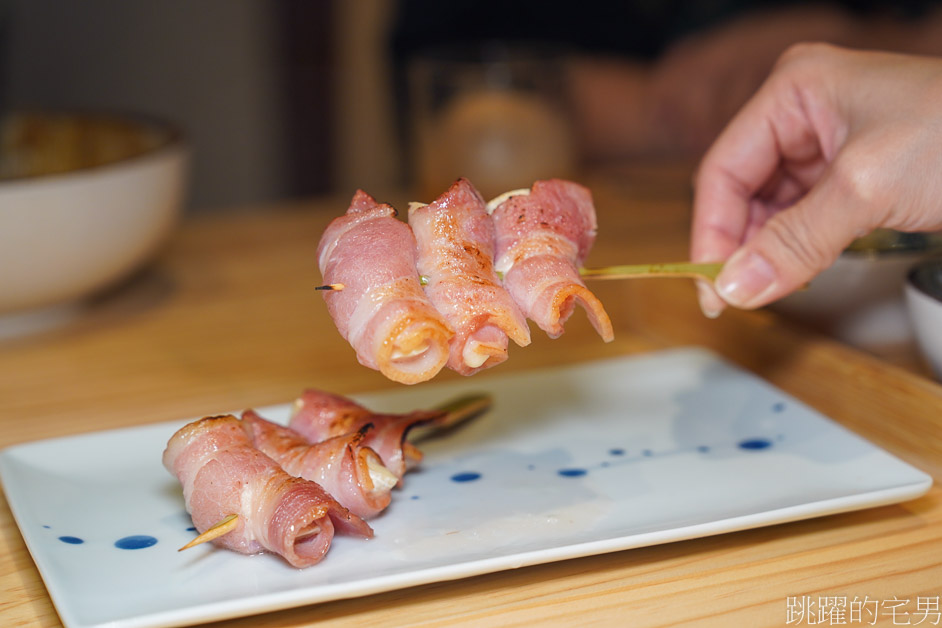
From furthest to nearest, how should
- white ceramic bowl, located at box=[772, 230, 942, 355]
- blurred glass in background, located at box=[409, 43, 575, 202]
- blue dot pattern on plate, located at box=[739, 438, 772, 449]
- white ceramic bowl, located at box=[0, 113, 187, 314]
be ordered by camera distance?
blurred glass in background, located at box=[409, 43, 575, 202]
white ceramic bowl, located at box=[0, 113, 187, 314]
white ceramic bowl, located at box=[772, 230, 942, 355]
blue dot pattern on plate, located at box=[739, 438, 772, 449]

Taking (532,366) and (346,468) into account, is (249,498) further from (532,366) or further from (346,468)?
(532,366)

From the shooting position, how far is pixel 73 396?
1.37 m

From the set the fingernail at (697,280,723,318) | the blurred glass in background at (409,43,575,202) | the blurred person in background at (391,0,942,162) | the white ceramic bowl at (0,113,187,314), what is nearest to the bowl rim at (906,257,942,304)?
the fingernail at (697,280,723,318)

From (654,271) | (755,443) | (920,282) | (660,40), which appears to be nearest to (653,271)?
(654,271)

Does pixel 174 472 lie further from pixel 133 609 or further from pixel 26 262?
pixel 26 262

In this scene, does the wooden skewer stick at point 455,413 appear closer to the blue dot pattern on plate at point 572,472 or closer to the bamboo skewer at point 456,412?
the bamboo skewer at point 456,412

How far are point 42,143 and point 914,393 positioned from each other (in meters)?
1.58

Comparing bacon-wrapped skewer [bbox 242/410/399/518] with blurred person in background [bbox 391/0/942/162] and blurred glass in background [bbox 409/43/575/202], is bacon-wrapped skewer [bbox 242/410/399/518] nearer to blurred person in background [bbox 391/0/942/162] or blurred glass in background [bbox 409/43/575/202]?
blurred glass in background [bbox 409/43/575/202]

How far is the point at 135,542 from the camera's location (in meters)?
0.93

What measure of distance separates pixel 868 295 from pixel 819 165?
0.63 ft

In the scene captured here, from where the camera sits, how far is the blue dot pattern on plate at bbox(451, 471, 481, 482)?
3.46 feet

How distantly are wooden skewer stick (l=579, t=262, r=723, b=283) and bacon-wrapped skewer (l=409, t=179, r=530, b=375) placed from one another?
0.45ft

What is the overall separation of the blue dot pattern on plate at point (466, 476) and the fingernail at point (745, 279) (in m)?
0.35

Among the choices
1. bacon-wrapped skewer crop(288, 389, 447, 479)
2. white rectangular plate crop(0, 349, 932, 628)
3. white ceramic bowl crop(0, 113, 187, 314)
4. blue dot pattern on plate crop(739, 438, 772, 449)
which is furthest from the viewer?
white ceramic bowl crop(0, 113, 187, 314)
